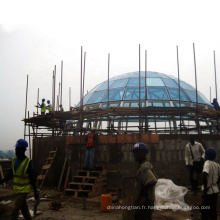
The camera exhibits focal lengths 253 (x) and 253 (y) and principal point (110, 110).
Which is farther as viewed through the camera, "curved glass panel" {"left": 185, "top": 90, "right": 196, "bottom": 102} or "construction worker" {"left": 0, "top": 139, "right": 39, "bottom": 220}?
"curved glass panel" {"left": 185, "top": 90, "right": 196, "bottom": 102}

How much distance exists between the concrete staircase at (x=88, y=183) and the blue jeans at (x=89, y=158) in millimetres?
229

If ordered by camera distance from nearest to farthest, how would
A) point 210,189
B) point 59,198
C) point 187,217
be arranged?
point 210,189 < point 187,217 < point 59,198

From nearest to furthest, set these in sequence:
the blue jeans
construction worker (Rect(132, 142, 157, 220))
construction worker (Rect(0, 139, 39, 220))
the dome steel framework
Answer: construction worker (Rect(132, 142, 157, 220)), construction worker (Rect(0, 139, 39, 220)), the blue jeans, the dome steel framework

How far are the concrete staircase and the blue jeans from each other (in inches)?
9.0

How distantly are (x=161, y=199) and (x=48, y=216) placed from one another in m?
3.07

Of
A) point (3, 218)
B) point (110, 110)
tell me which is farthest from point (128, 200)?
point (110, 110)

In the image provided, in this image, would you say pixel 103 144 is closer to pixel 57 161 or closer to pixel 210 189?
pixel 57 161

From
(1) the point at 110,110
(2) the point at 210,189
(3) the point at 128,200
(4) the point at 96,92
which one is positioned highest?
(4) the point at 96,92

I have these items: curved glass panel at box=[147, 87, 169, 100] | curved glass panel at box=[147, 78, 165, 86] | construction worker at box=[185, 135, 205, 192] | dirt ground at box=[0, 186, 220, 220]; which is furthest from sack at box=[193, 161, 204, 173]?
curved glass panel at box=[147, 78, 165, 86]

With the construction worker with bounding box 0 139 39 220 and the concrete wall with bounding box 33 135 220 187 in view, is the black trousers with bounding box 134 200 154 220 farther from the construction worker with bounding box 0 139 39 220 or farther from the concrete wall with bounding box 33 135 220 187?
the concrete wall with bounding box 33 135 220 187

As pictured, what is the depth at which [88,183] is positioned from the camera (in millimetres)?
8578

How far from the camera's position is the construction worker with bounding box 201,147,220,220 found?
4660 millimetres

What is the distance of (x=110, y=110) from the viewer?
11.0 m

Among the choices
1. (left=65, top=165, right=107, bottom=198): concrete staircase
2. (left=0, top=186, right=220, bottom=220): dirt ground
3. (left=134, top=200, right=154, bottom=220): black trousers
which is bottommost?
(left=0, top=186, right=220, bottom=220): dirt ground
